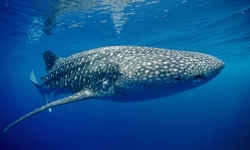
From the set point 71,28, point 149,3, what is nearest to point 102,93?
point 149,3

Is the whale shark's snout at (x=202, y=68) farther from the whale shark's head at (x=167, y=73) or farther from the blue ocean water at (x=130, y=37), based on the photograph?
the blue ocean water at (x=130, y=37)

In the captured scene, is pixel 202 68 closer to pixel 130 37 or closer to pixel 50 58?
pixel 50 58

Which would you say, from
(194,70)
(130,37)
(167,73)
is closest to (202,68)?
(194,70)

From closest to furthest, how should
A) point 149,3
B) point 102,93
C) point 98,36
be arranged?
1. point 102,93
2. point 149,3
3. point 98,36

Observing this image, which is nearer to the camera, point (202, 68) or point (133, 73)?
point (202, 68)

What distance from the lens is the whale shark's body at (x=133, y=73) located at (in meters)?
3.75

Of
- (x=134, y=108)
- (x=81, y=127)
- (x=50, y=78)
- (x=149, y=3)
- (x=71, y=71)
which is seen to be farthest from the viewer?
(x=134, y=108)

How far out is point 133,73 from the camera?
4.20 meters

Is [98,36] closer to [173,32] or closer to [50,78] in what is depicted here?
[173,32]

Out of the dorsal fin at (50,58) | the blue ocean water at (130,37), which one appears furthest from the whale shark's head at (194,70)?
the blue ocean water at (130,37)

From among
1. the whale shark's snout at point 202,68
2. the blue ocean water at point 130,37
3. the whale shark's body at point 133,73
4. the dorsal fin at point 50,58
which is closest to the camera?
the whale shark's snout at point 202,68

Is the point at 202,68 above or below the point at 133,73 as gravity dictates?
above

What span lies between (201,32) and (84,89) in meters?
19.7

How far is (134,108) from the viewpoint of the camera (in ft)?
135
